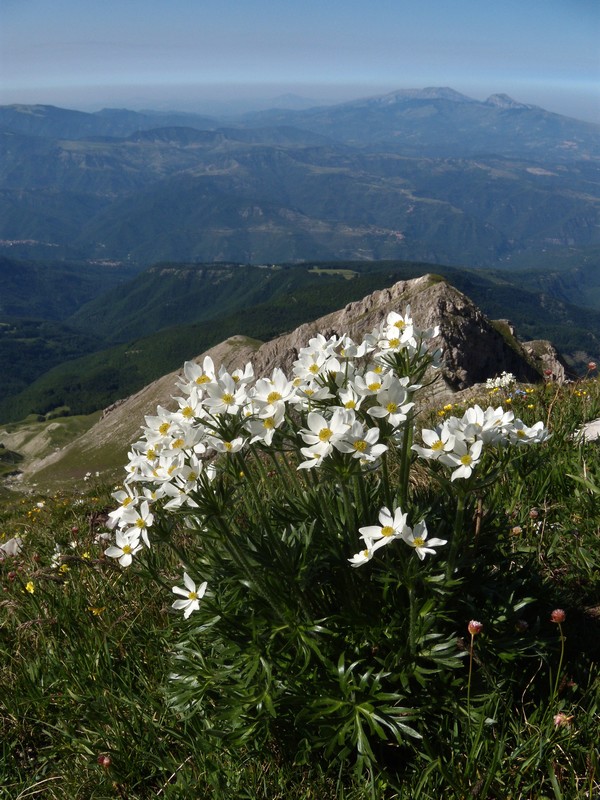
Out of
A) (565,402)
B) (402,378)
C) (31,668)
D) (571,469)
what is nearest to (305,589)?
(402,378)

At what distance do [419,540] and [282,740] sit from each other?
6.26 feet

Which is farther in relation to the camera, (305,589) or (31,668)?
(31,668)

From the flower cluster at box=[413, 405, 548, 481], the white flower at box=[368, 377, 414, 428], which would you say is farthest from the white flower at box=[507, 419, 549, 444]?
the white flower at box=[368, 377, 414, 428]

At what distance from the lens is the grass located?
362cm

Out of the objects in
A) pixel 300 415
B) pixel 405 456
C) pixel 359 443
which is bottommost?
pixel 405 456

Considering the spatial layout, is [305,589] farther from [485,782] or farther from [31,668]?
[31,668]

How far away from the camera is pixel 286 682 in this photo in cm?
388

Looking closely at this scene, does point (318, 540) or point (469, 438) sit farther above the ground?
point (469, 438)

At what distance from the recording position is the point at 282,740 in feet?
13.5

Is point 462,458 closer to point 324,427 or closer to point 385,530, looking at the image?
point 385,530

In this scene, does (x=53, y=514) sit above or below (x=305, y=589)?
below

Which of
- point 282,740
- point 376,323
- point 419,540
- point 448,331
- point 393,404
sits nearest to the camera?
point 393,404

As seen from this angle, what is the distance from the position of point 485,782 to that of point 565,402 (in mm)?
6589

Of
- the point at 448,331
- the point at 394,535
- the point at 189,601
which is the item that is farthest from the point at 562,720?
the point at 448,331
